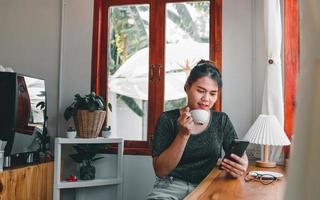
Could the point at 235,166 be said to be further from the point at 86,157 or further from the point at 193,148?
the point at 86,157

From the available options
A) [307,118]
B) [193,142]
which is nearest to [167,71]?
[193,142]

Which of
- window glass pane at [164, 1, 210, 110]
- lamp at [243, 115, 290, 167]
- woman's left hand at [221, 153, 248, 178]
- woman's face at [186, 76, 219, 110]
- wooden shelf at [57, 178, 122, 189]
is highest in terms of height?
window glass pane at [164, 1, 210, 110]

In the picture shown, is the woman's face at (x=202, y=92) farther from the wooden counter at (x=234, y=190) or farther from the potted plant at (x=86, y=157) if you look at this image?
the potted plant at (x=86, y=157)

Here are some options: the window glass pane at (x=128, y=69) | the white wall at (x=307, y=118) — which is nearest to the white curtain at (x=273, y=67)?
the window glass pane at (x=128, y=69)

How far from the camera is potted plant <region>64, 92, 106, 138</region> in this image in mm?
2318

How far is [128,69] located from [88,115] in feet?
1.75

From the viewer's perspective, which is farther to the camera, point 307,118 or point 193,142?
point 193,142

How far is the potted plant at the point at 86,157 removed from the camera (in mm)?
2393

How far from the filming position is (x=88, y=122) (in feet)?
7.64

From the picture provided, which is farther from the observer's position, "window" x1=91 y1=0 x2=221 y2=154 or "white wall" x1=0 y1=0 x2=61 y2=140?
"white wall" x1=0 y1=0 x2=61 y2=140

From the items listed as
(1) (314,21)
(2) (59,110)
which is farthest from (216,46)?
(1) (314,21)

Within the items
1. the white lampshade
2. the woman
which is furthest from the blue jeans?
the white lampshade

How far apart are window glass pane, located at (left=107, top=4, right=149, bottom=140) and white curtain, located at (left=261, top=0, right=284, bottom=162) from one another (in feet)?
3.13

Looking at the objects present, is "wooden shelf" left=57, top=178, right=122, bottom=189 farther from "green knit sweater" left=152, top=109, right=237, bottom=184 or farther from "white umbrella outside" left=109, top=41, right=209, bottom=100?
"green knit sweater" left=152, top=109, right=237, bottom=184
